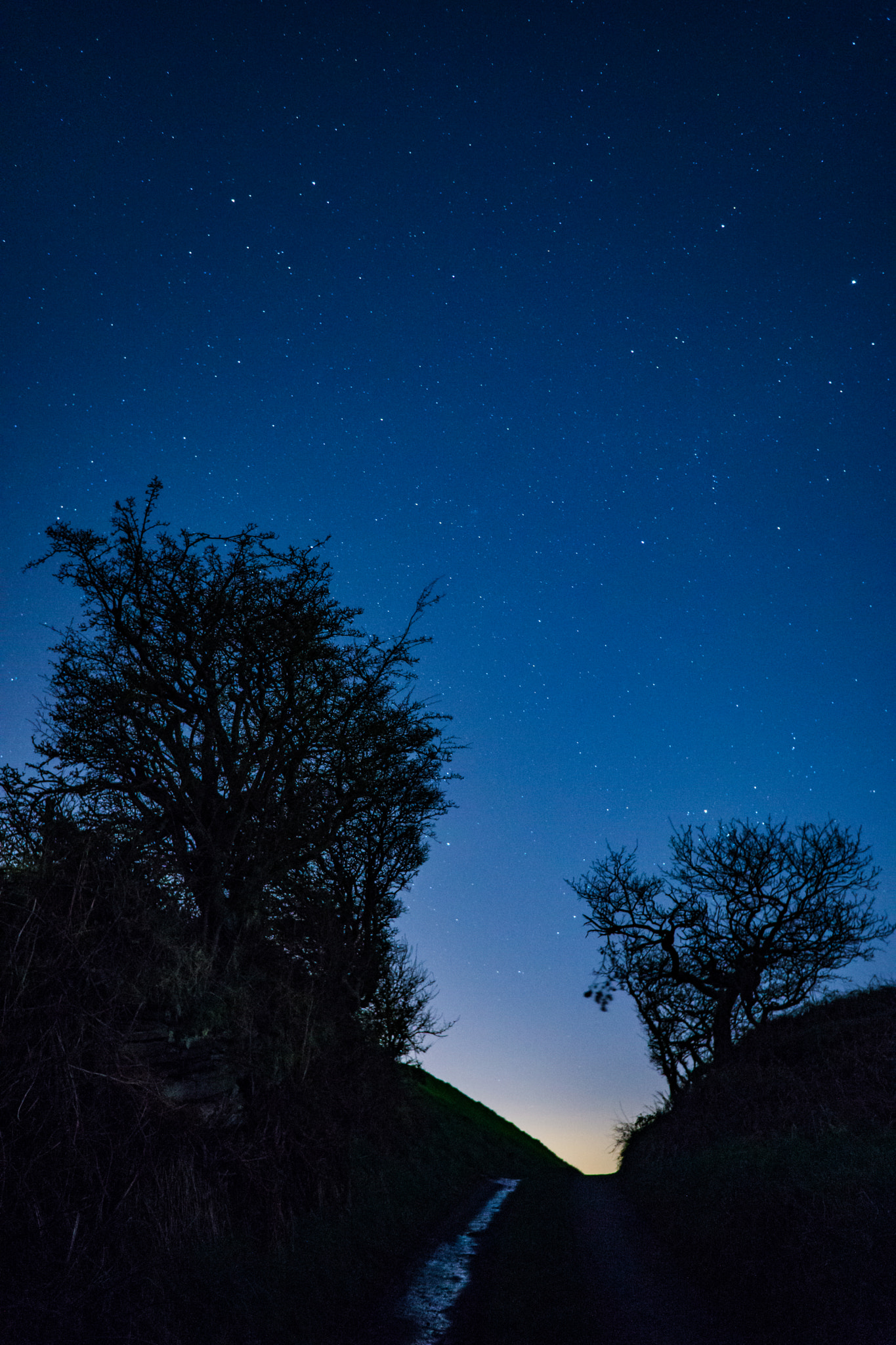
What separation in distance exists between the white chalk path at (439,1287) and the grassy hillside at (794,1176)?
3.14 metres

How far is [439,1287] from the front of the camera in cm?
980

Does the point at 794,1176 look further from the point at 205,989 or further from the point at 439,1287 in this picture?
the point at 205,989

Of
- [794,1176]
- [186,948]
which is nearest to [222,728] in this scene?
[186,948]

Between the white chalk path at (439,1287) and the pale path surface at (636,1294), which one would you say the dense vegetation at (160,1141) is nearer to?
the white chalk path at (439,1287)

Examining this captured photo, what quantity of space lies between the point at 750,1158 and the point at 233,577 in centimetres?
1383

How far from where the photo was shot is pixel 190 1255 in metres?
7.57

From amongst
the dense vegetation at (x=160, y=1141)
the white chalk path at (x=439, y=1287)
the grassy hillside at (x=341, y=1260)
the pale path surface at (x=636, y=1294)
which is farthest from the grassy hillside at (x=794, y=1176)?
the dense vegetation at (x=160, y=1141)

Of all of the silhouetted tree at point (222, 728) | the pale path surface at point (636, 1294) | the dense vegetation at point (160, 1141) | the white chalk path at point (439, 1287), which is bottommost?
the white chalk path at point (439, 1287)

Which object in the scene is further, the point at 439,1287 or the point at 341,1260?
the point at 439,1287

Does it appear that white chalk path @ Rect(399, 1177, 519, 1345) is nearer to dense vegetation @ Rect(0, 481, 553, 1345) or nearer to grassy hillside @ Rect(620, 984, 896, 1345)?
dense vegetation @ Rect(0, 481, 553, 1345)

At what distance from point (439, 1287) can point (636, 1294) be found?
261 cm

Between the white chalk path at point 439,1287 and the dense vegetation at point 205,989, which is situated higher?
the dense vegetation at point 205,989

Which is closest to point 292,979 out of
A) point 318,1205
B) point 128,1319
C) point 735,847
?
point 318,1205

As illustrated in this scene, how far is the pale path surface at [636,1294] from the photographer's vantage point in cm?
750
